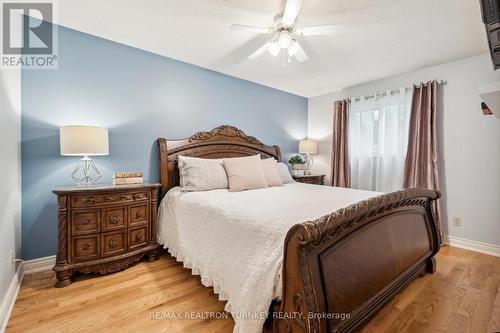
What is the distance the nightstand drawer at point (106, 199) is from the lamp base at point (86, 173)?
11.8 inches

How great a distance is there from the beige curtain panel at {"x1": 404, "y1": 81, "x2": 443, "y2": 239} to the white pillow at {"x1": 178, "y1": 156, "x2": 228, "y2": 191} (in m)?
2.66

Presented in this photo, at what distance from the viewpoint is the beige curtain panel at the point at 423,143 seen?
9.93 feet

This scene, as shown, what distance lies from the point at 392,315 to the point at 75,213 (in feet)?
8.68

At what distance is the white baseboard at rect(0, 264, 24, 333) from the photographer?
4.70 feet

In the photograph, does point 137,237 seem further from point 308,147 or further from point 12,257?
point 308,147

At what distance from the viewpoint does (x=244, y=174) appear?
2734 millimetres

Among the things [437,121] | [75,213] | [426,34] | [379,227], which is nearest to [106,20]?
[75,213]

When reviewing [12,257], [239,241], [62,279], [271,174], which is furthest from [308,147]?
[12,257]

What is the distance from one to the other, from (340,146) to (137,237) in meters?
3.48

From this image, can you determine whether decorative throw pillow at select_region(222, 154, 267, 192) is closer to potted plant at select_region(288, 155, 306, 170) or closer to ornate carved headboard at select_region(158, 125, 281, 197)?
ornate carved headboard at select_region(158, 125, 281, 197)

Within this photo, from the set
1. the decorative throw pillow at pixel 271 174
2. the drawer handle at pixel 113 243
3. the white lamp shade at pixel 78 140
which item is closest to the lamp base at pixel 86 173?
the white lamp shade at pixel 78 140

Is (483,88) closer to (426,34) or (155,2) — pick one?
(426,34)

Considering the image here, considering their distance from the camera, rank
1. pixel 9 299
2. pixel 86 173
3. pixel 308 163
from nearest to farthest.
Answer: pixel 9 299, pixel 86 173, pixel 308 163

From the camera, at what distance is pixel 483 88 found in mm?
819
